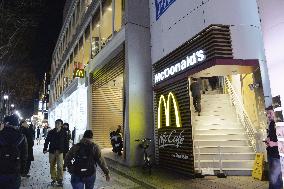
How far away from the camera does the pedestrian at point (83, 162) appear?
5367 mm

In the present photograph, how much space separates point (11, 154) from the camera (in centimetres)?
522

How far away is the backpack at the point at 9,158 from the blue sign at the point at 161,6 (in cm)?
962

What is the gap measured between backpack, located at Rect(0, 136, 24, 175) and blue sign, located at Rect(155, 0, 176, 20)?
379 inches

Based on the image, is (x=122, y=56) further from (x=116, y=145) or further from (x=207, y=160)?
(x=207, y=160)

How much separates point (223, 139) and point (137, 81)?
4708 millimetres

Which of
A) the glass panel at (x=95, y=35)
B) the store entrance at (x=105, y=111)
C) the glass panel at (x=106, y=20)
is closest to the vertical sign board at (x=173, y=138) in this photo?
the glass panel at (x=106, y=20)

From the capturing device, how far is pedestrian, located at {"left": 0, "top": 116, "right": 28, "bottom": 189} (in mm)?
5066

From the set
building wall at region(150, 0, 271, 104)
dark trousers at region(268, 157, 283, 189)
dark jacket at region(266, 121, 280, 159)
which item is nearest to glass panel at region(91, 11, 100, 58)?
building wall at region(150, 0, 271, 104)

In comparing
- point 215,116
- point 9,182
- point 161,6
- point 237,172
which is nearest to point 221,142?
point 237,172

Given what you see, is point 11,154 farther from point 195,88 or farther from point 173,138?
point 195,88

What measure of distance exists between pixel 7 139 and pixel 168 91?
27.6 feet

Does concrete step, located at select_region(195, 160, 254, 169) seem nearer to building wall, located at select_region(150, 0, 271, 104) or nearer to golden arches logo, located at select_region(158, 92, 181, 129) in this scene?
golden arches logo, located at select_region(158, 92, 181, 129)

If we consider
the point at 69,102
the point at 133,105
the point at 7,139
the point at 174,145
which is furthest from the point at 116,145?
the point at 69,102

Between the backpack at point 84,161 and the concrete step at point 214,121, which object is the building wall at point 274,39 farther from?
the concrete step at point 214,121
